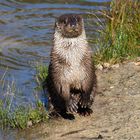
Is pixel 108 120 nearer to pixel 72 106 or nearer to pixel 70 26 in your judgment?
pixel 72 106

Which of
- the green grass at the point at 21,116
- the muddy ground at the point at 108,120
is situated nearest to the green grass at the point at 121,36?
the muddy ground at the point at 108,120

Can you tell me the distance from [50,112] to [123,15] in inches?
66.7

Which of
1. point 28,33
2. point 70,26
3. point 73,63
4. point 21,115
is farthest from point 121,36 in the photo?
point 28,33

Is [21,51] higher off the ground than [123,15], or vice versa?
[123,15]

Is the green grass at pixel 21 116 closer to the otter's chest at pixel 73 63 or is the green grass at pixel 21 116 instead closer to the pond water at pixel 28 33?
the otter's chest at pixel 73 63

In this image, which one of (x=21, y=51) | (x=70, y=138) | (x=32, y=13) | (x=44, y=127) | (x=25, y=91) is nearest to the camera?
(x=70, y=138)

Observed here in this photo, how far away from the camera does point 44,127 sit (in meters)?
6.29

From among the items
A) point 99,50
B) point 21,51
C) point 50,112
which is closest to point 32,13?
point 21,51

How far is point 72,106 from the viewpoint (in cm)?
639

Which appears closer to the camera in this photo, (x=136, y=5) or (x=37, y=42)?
(x=136, y=5)

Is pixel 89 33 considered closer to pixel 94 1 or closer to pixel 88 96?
pixel 94 1

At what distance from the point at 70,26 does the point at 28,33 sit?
405 centimetres

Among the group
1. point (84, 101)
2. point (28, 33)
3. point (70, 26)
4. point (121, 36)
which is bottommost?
point (28, 33)

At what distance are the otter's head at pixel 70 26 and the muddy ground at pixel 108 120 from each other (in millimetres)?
788
